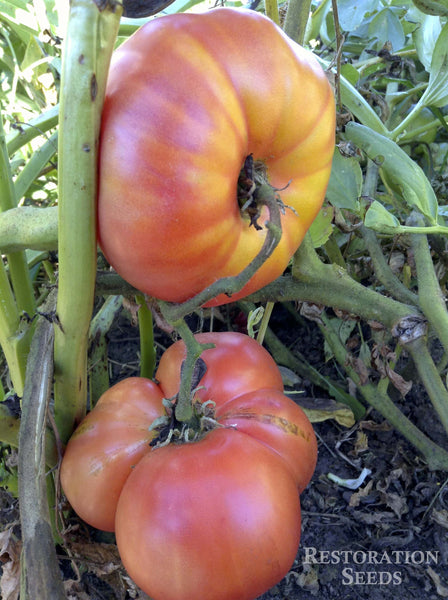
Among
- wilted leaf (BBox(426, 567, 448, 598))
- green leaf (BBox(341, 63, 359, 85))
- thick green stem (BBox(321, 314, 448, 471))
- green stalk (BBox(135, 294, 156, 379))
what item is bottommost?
wilted leaf (BBox(426, 567, 448, 598))

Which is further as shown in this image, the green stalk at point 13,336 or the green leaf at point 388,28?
the green leaf at point 388,28

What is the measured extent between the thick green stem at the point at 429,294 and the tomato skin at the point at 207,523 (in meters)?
0.30

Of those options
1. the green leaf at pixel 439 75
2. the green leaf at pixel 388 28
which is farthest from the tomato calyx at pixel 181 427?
the green leaf at pixel 388 28

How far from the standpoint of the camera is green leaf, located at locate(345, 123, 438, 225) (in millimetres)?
738

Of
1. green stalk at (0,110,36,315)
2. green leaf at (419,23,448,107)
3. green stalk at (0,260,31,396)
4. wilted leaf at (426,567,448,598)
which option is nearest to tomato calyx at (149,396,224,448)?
green stalk at (0,260,31,396)

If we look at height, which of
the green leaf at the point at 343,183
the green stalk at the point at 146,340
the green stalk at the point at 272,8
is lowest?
the green stalk at the point at 146,340

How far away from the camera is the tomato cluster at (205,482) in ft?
1.94

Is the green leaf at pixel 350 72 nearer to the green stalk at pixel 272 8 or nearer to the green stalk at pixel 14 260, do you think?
the green stalk at pixel 272 8

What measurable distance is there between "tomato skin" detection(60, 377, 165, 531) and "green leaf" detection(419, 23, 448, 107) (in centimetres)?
65

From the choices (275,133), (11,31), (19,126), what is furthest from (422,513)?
(11,31)

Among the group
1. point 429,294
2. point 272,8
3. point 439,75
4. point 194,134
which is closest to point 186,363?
point 194,134

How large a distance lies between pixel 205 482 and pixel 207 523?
0.04 m

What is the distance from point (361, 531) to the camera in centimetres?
93

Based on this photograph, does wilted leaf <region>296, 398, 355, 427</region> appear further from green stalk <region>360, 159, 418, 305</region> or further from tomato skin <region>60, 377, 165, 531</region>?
tomato skin <region>60, 377, 165, 531</region>
